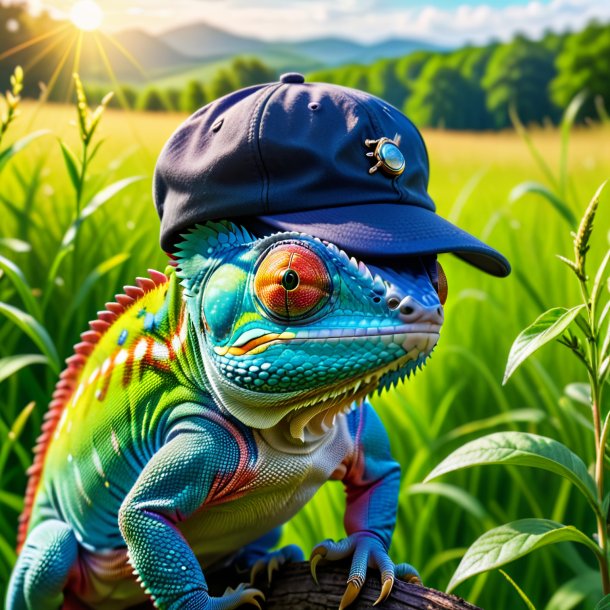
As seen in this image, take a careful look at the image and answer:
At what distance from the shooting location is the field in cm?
Result: 231

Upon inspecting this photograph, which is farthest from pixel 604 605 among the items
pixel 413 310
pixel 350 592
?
pixel 413 310

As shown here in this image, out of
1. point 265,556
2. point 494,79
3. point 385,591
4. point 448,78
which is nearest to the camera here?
point 385,591

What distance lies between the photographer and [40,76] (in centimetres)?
527

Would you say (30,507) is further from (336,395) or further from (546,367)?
(546,367)

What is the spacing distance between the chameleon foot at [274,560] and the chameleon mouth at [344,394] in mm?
309

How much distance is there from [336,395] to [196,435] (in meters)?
0.24

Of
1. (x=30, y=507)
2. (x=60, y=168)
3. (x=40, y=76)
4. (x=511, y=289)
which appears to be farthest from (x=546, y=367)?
(x=40, y=76)

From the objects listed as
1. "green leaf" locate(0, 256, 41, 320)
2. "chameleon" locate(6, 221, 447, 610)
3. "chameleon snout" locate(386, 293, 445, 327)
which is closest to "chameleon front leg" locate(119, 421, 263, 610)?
"chameleon" locate(6, 221, 447, 610)

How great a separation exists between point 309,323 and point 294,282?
0.06 meters

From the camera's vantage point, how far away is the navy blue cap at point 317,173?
1.27m

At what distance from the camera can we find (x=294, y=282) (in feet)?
3.94

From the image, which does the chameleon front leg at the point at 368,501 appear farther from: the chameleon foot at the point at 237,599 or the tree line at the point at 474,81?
the tree line at the point at 474,81

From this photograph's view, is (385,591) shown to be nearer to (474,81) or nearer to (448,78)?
(448,78)

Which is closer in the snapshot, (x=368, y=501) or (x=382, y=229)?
(x=382, y=229)
